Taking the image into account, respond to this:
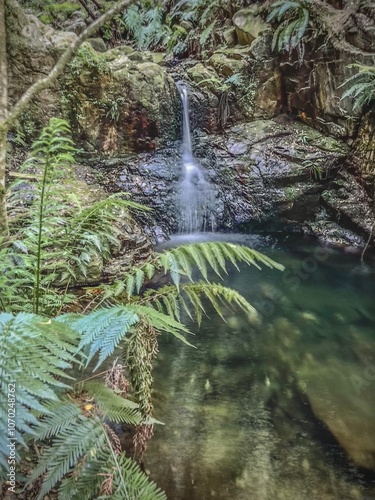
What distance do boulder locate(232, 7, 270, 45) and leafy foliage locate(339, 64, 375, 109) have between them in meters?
2.95

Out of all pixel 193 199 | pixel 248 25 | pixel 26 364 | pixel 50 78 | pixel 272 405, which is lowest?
pixel 272 405

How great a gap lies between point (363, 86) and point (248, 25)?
13.1ft

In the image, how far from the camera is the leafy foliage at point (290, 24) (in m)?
6.83

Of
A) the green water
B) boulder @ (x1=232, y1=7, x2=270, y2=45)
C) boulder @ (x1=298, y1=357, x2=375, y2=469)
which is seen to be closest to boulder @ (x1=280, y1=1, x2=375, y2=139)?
boulder @ (x1=232, y1=7, x2=270, y2=45)

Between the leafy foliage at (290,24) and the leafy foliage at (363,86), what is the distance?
1579 mm

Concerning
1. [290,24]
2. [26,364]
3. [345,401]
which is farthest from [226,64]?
[26,364]

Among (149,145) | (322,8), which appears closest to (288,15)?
(322,8)

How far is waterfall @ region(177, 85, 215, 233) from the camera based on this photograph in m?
7.09

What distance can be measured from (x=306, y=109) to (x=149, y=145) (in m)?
3.49

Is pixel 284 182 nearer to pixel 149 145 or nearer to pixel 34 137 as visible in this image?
pixel 149 145

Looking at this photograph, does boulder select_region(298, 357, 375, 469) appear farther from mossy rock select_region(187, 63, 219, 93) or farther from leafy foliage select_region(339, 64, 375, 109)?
mossy rock select_region(187, 63, 219, 93)

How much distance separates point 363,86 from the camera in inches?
222

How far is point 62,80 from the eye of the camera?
6.36 meters

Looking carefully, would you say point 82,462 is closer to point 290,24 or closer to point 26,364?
point 26,364
